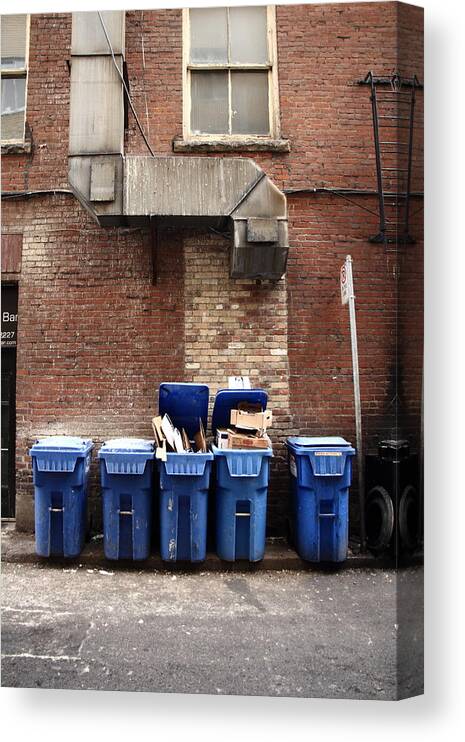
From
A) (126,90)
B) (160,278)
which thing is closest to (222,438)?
(160,278)

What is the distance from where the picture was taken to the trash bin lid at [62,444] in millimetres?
3393

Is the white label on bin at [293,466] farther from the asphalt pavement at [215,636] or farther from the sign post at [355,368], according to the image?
the asphalt pavement at [215,636]

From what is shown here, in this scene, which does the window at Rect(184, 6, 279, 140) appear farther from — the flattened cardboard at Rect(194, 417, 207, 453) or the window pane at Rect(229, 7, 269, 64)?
the flattened cardboard at Rect(194, 417, 207, 453)

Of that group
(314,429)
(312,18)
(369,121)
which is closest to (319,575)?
(314,429)

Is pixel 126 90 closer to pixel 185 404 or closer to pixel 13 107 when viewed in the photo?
pixel 13 107

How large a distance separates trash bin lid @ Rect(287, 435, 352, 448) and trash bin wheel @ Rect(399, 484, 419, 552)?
69cm

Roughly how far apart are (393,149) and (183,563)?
3637mm

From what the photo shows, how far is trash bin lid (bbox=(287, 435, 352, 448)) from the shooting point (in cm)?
352

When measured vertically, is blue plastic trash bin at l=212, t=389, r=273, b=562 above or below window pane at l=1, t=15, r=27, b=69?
below

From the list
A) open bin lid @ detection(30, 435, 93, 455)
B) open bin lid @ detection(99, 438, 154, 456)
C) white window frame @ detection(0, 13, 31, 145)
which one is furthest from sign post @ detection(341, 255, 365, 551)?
white window frame @ detection(0, 13, 31, 145)

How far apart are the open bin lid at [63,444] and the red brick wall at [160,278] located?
0.18 metres

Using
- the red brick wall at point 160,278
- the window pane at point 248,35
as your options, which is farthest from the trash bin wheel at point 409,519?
the window pane at point 248,35

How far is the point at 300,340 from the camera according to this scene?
12.8 ft

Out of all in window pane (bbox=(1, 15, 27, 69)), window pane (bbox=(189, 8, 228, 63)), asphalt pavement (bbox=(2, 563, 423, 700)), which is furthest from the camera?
window pane (bbox=(189, 8, 228, 63))
